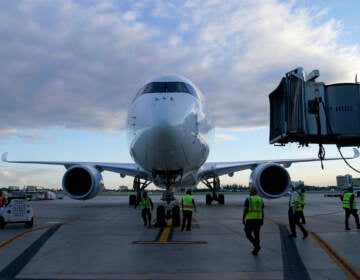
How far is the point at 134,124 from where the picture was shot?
1247 cm

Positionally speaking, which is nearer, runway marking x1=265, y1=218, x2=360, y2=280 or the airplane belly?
runway marking x1=265, y1=218, x2=360, y2=280

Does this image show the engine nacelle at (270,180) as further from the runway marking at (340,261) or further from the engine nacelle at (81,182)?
the runway marking at (340,261)

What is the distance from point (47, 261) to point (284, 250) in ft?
12.9

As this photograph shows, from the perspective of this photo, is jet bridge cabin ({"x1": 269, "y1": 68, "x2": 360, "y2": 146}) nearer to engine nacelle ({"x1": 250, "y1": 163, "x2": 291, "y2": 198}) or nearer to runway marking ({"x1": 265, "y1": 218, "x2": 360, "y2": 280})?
runway marking ({"x1": 265, "y1": 218, "x2": 360, "y2": 280})

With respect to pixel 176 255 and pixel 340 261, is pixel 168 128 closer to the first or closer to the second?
pixel 176 255

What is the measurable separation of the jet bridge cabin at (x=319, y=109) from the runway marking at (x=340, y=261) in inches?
82.4

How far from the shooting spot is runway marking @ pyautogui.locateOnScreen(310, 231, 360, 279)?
15.9 ft

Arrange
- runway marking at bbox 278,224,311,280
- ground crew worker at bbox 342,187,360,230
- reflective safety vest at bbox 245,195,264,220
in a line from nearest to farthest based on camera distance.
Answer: runway marking at bbox 278,224,311,280
reflective safety vest at bbox 245,195,264,220
ground crew worker at bbox 342,187,360,230

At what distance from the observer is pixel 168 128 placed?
11094 mm

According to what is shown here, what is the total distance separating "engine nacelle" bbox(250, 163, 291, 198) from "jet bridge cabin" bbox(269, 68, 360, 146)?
8.82m

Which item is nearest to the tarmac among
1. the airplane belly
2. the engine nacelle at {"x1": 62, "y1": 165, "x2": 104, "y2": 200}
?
the airplane belly

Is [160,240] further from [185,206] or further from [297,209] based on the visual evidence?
[297,209]

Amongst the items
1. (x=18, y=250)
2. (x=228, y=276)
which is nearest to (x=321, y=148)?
(x=228, y=276)

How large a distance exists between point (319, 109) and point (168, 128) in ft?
15.2
